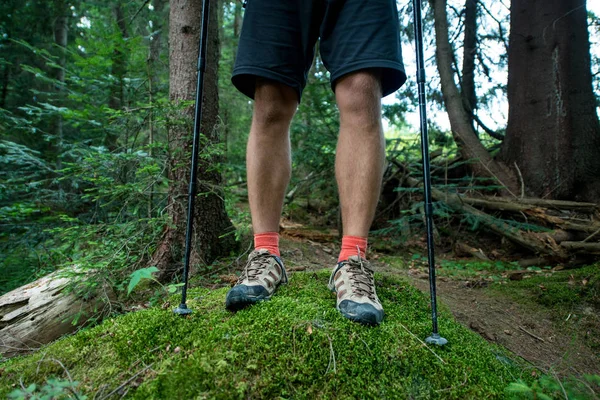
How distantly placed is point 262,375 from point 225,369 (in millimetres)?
142

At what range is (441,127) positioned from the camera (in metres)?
6.99

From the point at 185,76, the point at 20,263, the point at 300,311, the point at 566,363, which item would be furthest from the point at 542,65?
the point at 20,263

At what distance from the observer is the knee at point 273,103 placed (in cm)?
202

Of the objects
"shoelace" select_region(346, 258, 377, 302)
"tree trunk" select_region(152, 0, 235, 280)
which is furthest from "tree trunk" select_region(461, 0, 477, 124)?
"shoelace" select_region(346, 258, 377, 302)

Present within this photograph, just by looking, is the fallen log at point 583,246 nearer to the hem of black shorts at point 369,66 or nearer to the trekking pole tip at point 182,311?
the hem of black shorts at point 369,66

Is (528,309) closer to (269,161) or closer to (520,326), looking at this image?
(520,326)

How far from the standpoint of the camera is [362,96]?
1820mm

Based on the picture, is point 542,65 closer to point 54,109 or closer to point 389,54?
point 389,54

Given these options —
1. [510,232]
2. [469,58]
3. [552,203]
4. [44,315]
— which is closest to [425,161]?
[44,315]

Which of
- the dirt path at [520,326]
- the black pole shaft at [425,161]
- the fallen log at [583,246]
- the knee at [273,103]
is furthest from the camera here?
the fallen log at [583,246]

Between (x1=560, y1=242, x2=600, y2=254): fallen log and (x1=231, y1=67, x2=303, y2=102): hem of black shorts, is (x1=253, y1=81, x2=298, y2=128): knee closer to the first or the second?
(x1=231, y1=67, x2=303, y2=102): hem of black shorts

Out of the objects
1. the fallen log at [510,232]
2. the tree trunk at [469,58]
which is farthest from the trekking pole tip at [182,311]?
the tree trunk at [469,58]

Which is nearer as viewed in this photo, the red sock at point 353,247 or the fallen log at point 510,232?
the red sock at point 353,247

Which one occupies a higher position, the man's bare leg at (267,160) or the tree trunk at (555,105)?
the tree trunk at (555,105)
